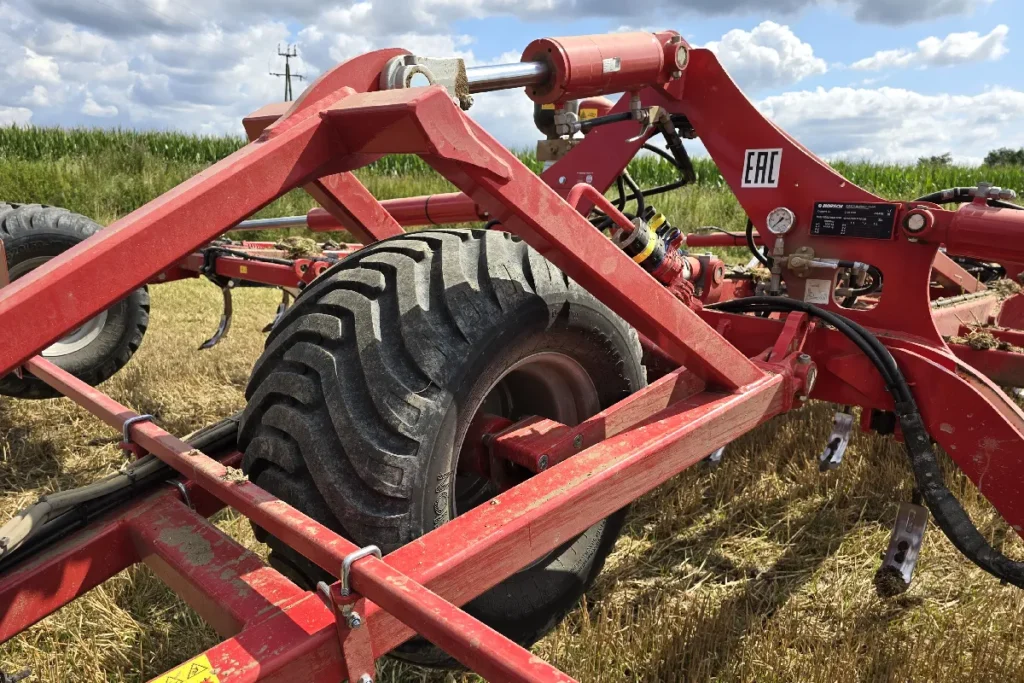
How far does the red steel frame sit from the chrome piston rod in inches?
8.8

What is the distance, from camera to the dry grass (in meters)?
2.20

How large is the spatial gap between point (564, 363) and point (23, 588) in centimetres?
133

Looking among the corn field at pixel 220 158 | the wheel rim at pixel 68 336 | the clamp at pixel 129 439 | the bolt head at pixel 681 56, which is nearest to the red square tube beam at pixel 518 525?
the clamp at pixel 129 439

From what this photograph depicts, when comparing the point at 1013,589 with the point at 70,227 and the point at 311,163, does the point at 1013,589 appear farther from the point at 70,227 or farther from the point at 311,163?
the point at 70,227

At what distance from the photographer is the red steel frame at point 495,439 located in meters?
1.20

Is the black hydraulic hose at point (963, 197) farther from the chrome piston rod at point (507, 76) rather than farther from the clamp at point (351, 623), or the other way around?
the clamp at point (351, 623)

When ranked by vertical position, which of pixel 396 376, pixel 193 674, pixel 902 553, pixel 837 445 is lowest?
pixel 902 553

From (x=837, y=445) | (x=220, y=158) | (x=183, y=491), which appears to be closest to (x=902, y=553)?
(x=837, y=445)

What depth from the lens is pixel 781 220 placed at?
9.29 feet

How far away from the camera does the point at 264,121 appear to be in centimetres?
181

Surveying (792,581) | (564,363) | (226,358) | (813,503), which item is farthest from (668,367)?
(226,358)

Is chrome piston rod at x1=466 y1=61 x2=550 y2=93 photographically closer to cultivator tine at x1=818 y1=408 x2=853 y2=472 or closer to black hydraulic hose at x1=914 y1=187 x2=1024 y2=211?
black hydraulic hose at x1=914 y1=187 x2=1024 y2=211

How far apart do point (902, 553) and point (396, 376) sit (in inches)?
72.7

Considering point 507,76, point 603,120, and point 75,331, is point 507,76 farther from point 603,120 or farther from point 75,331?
point 75,331
